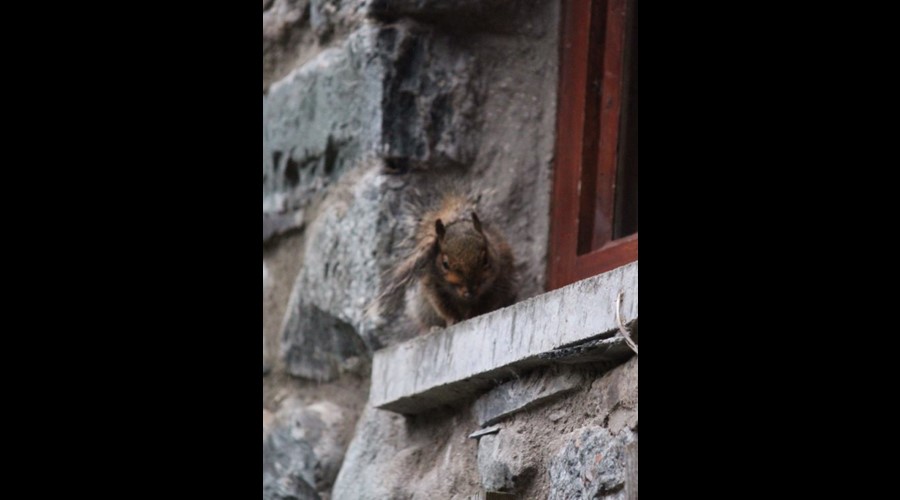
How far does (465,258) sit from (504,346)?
0.44 metres

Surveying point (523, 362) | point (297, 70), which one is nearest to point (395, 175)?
point (297, 70)

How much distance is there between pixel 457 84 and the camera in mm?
2330

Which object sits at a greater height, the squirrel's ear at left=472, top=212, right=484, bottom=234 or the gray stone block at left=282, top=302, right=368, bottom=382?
the squirrel's ear at left=472, top=212, right=484, bottom=234

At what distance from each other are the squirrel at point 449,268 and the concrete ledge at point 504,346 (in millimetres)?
129

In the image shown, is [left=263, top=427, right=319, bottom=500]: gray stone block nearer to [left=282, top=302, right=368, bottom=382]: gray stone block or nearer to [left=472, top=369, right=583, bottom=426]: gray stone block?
[left=282, top=302, right=368, bottom=382]: gray stone block

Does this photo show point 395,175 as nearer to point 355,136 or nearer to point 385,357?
point 355,136

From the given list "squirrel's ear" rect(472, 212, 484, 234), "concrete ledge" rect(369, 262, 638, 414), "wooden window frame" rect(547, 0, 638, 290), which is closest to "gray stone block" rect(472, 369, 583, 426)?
"concrete ledge" rect(369, 262, 638, 414)

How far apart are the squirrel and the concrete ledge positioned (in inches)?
5.1

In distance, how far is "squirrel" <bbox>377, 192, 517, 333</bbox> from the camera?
228 centimetres

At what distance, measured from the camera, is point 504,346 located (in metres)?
1.85

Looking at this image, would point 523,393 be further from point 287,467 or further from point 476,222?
point 287,467

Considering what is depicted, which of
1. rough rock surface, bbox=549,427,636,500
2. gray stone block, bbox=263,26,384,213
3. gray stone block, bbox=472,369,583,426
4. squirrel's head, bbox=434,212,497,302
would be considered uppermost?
gray stone block, bbox=263,26,384,213

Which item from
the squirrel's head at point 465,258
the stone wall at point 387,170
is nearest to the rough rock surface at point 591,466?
the stone wall at point 387,170

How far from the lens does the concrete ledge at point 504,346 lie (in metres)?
1.61
